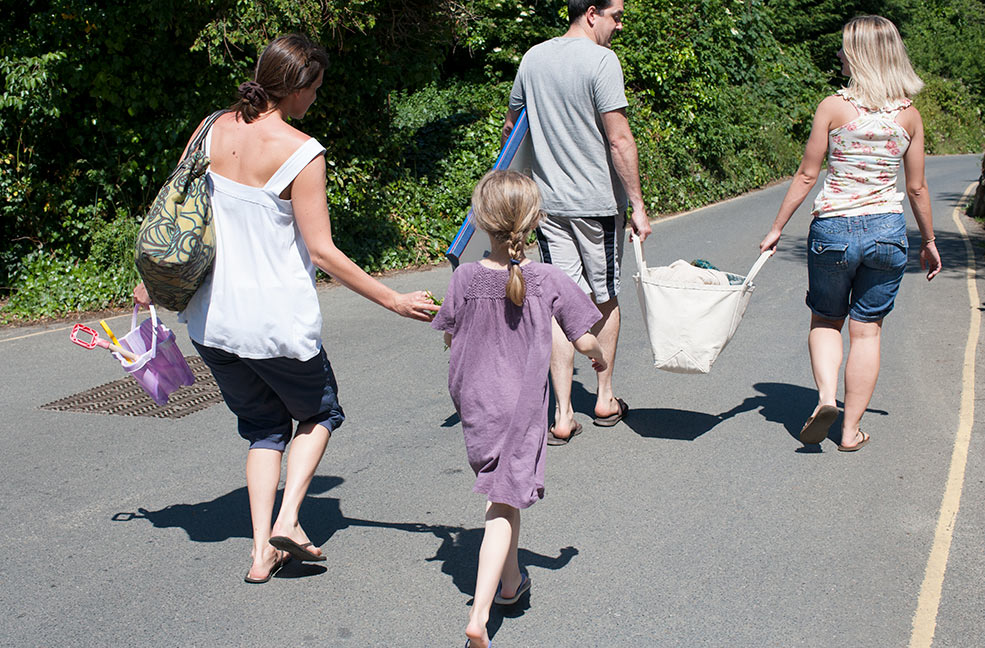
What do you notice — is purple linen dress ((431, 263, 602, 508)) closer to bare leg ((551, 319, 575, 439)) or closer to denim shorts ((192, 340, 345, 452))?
denim shorts ((192, 340, 345, 452))

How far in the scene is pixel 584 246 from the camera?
503 cm

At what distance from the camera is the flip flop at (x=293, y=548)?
3355mm

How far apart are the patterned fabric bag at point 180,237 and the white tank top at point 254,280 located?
0.05m

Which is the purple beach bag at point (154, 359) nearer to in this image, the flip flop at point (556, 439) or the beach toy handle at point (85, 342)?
the beach toy handle at point (85, 342)

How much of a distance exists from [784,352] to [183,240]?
489 centimetres

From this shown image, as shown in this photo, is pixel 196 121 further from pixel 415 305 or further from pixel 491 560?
pixel 491 560

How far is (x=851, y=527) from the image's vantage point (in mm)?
3922

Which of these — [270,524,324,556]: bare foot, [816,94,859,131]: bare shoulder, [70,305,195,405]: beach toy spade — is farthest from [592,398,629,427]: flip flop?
[70,305,195,405]: beach toy spade

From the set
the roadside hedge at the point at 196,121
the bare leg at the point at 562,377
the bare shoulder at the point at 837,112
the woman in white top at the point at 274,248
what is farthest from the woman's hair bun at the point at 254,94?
the roadside hedge at the point at 196,121

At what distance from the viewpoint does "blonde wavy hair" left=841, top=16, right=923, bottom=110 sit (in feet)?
14.8

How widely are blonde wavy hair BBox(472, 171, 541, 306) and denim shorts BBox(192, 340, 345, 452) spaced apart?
82 centimetres

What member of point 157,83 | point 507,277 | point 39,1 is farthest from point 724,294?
point 39,1

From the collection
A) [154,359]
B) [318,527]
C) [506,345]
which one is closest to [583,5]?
[506,345]

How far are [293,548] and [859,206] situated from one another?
314 cm
